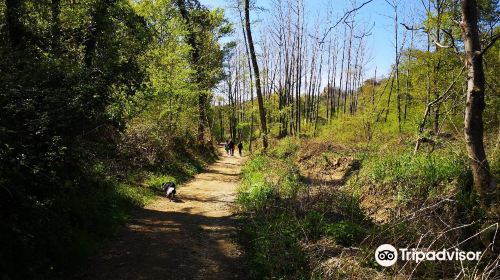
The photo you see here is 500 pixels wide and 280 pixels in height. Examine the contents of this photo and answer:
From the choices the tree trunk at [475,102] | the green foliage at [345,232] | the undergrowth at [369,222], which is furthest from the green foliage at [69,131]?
the tree trunk at [475,102]

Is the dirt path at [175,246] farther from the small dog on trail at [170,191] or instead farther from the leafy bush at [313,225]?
the leafy bush at [313,225]

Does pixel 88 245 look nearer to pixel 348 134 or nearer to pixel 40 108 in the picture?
pixel 40 108

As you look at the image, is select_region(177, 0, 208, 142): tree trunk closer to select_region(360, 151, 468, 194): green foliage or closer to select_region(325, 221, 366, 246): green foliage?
select_region(360, 151, 468, 194): green foliage

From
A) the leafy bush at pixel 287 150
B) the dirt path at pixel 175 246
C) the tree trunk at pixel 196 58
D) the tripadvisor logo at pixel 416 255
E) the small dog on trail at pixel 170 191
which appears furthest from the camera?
the tree trunk at pixel 196 58

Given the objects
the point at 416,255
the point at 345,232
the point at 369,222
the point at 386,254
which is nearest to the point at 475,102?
the point at 416,255

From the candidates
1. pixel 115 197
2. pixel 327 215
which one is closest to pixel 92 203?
pixel 115 197

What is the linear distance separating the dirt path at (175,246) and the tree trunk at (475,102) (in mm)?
4217

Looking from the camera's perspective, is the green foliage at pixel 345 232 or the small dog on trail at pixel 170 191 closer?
the green foliage at pixel 345 232

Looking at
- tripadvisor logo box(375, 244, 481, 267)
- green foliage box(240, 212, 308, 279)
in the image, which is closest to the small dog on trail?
green foliage box(240, 212, 308, 279)

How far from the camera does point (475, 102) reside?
5.44 metres

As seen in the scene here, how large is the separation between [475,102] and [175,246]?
235 inches

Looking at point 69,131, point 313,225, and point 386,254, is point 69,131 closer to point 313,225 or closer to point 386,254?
point 313,225

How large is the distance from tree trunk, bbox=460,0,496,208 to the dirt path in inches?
166

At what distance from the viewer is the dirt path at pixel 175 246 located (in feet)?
20.9
